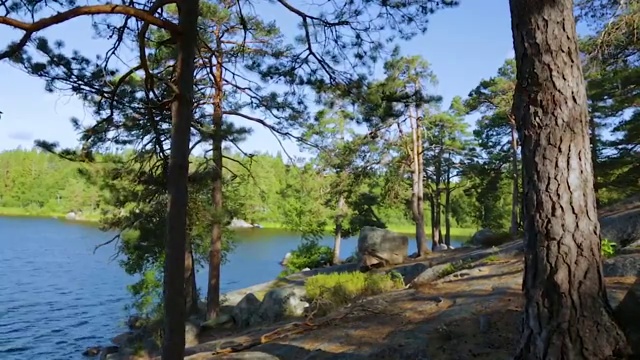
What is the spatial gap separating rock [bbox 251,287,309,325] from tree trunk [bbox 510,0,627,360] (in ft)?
24.3

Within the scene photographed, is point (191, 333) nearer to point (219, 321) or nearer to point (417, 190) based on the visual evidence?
point (219, 321)

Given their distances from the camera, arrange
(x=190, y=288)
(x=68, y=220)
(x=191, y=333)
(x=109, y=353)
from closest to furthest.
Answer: (x=191, y=333) → (x=109, y=353) → (x=190, y=288) → (x=68, y=220)

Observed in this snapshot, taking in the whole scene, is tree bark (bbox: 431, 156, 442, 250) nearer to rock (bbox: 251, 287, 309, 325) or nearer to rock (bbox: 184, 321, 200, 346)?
rock (bbox: 251, 287, 309, 325)

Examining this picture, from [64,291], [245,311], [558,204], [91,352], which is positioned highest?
[558,204]

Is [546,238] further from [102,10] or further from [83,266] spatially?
[83,266]

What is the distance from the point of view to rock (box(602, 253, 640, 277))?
4.95 m

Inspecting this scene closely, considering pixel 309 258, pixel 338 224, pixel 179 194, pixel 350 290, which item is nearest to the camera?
pixel 179 194

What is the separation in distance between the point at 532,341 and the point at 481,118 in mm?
22068

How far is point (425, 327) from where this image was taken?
4570 millimetres

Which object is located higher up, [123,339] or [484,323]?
[484,323]

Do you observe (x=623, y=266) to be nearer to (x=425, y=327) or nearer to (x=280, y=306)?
(x=425, y=327)

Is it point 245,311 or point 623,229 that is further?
point 245,311

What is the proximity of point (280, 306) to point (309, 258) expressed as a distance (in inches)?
612

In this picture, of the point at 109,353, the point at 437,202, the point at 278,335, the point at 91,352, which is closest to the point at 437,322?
the point at 278,335
